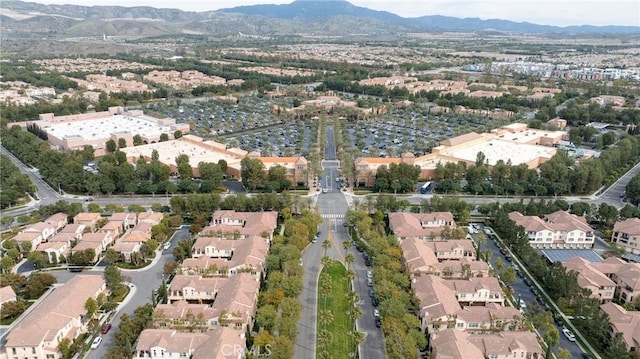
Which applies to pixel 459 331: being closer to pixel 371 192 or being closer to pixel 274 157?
pixel 371 192

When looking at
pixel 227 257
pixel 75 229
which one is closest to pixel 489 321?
pixel 227 257

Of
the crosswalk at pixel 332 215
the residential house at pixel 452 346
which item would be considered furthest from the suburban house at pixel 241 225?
the residential house at pixel 452 346

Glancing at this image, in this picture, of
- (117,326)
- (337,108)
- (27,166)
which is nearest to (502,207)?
(117,326)

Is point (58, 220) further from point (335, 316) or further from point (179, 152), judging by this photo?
point (335, 316)

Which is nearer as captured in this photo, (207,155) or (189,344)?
(189,344)

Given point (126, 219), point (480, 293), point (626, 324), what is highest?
point (626, 324)

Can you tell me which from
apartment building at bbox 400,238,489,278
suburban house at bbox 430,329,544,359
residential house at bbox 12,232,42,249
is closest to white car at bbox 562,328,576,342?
suburban house at bbox 430,329,544,359

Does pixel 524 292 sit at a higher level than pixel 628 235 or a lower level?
lower

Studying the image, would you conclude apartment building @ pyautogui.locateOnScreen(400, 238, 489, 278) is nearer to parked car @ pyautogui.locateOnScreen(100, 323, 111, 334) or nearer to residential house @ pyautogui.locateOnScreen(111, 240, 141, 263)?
parked car @ pyautogui.locateOnScreen(100, 323, 111, 334)
